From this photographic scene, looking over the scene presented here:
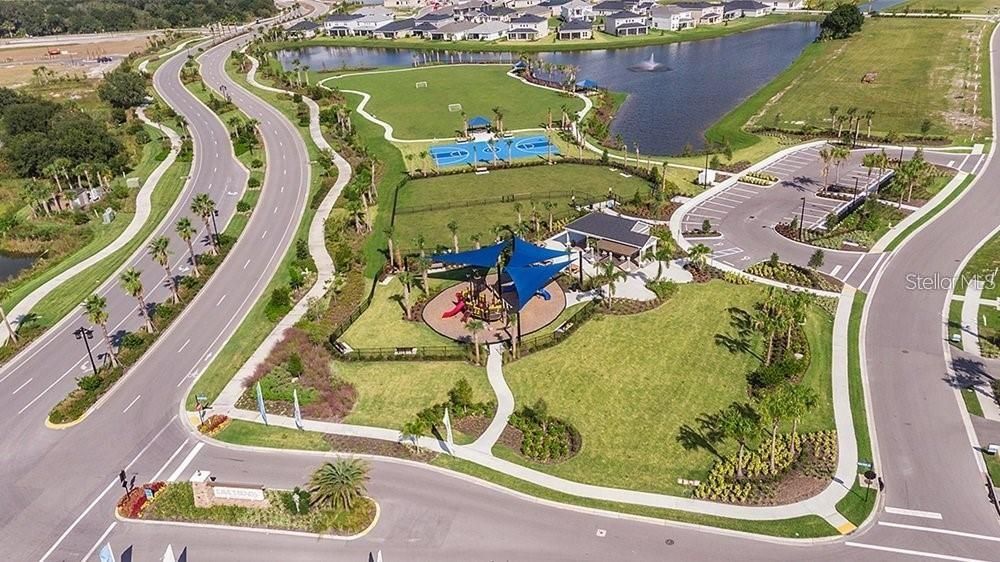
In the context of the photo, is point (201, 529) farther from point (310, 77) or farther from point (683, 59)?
point (683, 59)

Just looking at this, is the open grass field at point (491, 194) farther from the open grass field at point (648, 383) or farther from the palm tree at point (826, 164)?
the open grass field at point (648, 383)

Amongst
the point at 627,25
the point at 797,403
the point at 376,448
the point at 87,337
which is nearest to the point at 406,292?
the point at 376,448

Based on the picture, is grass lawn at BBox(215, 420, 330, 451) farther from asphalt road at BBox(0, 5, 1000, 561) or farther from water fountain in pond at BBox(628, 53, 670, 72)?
water fountain in pond at BBox(628, 53, 670, 72)

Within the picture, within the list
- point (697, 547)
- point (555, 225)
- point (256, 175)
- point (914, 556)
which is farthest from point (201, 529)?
point (256, 175)

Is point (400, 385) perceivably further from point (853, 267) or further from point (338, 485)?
point (853, 267)

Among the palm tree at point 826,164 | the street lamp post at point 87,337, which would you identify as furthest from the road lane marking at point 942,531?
the street lamp post at point 87,337

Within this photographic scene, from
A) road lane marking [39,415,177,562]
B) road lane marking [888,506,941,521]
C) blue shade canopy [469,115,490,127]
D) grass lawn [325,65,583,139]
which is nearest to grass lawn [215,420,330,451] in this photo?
road lane marking [39,415,177,562]
